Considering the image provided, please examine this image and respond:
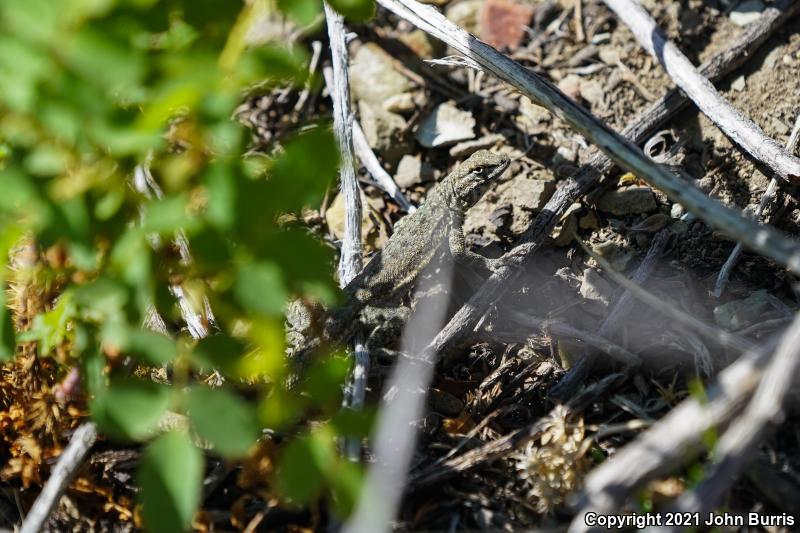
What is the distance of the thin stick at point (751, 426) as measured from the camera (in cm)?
237

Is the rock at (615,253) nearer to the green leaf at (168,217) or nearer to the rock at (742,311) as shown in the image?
the rock at (742,311)

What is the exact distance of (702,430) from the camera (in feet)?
8.20

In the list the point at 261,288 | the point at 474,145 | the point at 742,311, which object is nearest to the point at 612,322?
the point at 742,311

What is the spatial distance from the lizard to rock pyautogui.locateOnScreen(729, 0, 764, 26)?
6.32 ft

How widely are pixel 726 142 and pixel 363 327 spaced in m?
2.60

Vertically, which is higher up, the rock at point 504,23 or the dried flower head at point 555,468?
the rock at point 504,23

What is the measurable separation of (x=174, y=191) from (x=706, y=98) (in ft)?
11.4

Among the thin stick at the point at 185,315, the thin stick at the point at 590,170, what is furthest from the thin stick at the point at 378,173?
the thin stick at the point at 185,315

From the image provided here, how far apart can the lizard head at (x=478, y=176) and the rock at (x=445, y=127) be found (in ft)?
1.44

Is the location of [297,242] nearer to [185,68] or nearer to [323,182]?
[323,182]

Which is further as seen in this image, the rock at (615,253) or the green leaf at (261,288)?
the rock at (615,253)

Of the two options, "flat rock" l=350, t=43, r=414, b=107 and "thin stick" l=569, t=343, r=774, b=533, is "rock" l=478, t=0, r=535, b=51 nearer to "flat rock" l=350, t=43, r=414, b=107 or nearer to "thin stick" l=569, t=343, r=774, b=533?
"flat rock" l=350, t=43, r=414, b=107

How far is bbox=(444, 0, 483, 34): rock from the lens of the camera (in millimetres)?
5961

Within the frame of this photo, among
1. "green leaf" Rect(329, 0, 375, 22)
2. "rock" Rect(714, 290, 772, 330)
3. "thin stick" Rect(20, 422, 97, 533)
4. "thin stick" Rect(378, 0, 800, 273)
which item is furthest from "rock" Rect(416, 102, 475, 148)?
"thin stick" Rect(20, 422, 97, 533)
